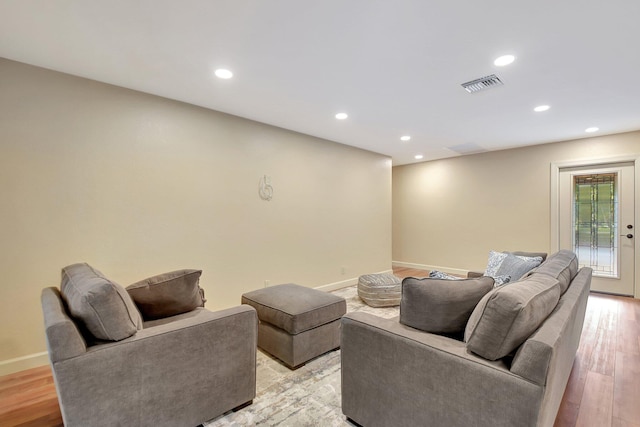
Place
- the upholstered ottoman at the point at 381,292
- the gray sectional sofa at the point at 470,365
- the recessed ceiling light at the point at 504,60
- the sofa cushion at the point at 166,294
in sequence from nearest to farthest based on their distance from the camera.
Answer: the gray sectional sofa at the point at 470,365 → the sofa cushion at the point at 166,294 → the recessed ceiling light at the point at 504,60 → the upholstered ottoman at the point at 381,292

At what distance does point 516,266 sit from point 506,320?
190 cm

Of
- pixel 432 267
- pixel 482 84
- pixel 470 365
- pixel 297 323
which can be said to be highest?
pixel 482 84

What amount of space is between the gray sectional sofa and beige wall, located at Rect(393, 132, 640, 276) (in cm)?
419

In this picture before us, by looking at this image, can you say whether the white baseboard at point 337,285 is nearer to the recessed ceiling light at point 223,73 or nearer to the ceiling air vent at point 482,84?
the recessed ceiling light at point 223,73

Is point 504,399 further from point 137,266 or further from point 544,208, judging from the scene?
point 544,208

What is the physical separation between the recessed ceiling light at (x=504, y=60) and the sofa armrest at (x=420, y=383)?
220 centimetres

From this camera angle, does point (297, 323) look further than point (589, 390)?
Yes

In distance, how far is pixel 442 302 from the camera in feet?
4.98

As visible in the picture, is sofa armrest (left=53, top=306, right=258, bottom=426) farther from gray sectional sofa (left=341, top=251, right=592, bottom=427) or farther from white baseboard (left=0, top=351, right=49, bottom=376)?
white baseboard (left=0, top=351, right=49, bottom=376)

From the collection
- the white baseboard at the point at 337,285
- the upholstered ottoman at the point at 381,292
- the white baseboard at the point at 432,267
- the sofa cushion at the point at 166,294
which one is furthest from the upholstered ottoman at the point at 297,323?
the white baseboard at the point at 432,267

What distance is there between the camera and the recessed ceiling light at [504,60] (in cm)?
230

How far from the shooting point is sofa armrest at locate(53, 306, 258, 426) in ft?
4.43

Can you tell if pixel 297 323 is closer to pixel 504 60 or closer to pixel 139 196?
pixel 139 196

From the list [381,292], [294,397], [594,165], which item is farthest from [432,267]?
[294,397]
